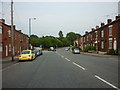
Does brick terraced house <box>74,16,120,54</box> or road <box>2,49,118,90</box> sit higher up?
brick terraced house <box>74,16,120,54</box>

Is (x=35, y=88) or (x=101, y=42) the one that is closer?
(x=35, y=88)

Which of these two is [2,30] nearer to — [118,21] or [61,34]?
[118,21]

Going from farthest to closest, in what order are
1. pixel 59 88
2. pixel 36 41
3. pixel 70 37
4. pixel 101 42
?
pixel 70 37 < pixel 36 41 < pixel 101 42 < pixel 59 88

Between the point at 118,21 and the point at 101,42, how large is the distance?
11.3 meters

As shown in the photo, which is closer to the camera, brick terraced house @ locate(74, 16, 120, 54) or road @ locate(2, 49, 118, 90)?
road @ locate(2, 49, 118, 90)

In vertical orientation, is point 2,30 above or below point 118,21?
below

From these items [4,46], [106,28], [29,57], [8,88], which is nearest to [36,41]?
[106,28]

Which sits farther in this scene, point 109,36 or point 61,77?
point 109,36

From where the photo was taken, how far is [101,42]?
43.5 meters

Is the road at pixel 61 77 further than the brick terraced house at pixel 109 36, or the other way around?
the brick terraced house at pixel 109 36

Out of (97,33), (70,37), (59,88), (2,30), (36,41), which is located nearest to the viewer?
(59,88)

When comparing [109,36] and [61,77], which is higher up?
[109,36]

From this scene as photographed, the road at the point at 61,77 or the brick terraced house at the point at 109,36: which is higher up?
the brick terraced house at the point at 109,36

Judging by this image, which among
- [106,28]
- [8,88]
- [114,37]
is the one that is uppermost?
[106,28]
